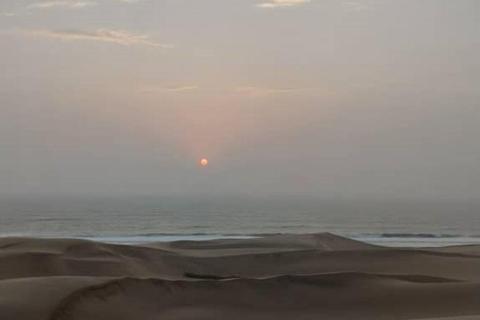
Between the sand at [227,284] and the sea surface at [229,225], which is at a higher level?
the sea surface at [229,225]

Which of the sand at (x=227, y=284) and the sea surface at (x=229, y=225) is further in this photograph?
the sea surface at (x=229, y=225)

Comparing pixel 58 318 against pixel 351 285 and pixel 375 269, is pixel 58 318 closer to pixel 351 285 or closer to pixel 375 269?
pixel 351 285

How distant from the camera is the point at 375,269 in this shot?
30.7ft

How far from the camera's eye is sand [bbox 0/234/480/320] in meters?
5.75

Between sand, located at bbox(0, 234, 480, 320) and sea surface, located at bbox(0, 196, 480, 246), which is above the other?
sea surface, located at bbox(0, 196, 480, 246)

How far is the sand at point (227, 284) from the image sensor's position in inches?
226

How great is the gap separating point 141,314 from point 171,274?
3.34 m

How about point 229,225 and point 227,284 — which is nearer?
point 227,284

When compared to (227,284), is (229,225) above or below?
above

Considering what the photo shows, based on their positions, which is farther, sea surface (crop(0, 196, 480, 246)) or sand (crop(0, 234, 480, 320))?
sea surface (crop(0, 196, 480, 246))

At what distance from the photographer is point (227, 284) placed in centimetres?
680

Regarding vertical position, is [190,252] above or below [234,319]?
above

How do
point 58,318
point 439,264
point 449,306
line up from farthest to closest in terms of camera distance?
point 439,264 → point 449,306 → point 58,318

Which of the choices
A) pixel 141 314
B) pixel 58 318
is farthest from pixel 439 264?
pixel 58 318
